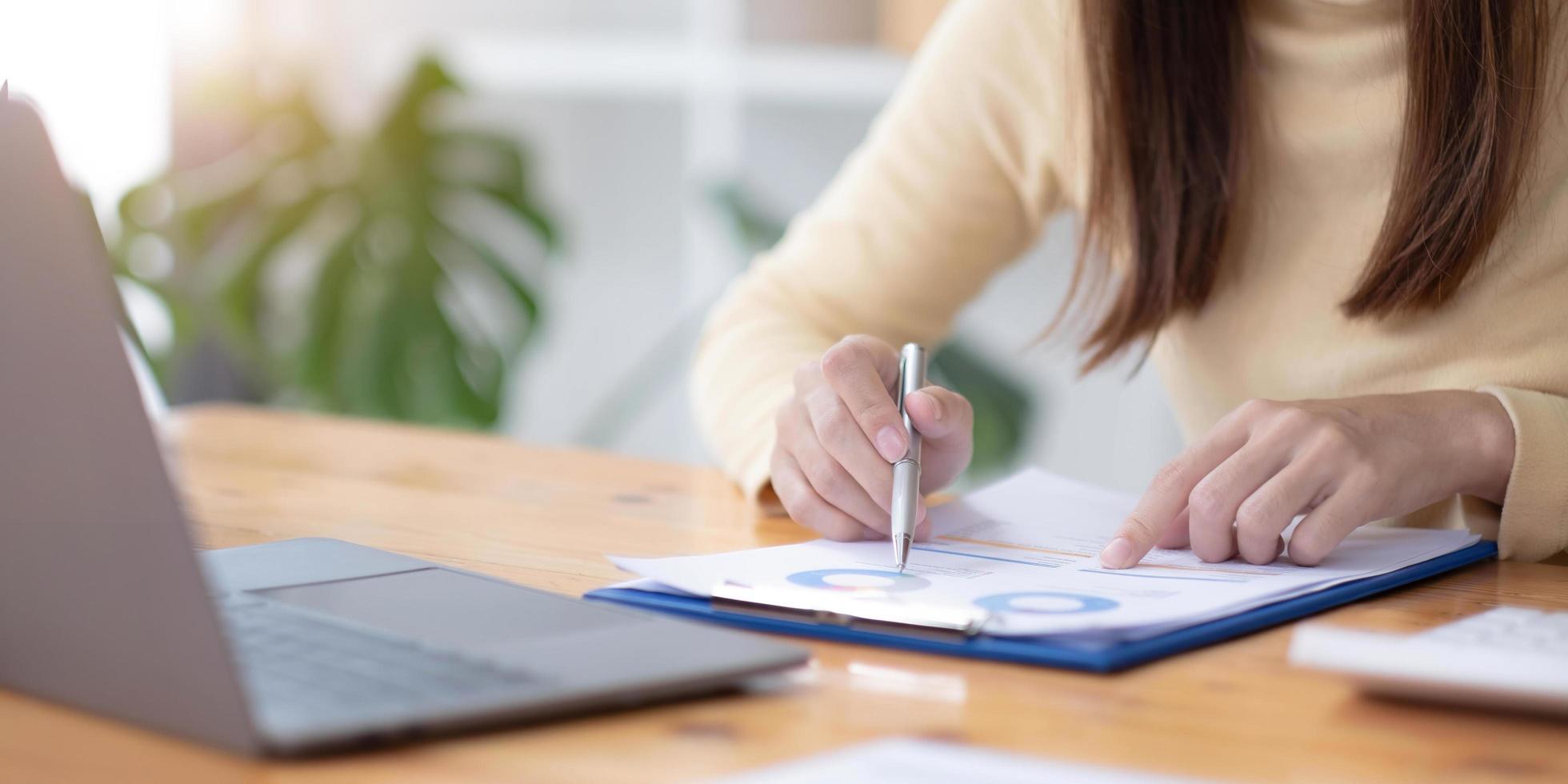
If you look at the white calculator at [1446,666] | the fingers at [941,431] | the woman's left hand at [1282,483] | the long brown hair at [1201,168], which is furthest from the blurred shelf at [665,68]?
the white calculator at [1446,666]

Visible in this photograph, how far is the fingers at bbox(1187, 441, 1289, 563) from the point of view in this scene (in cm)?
72

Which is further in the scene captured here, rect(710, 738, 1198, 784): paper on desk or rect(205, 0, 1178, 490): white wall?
rect(205, 0, 1178, 490): white wall

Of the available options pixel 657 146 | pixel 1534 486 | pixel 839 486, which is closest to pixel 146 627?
pixel 839 486

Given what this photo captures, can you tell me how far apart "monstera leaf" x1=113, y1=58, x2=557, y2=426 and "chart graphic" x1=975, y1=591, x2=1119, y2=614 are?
1.69 m

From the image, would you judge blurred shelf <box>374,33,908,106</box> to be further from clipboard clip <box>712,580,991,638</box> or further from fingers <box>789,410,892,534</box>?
clipboard clip <box>712,580,991,638</box>

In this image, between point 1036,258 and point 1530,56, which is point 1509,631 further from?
point 1036,258

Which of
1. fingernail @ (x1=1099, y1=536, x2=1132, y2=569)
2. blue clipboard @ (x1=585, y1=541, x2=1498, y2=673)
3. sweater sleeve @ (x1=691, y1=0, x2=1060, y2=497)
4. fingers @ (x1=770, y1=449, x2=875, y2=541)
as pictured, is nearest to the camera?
blue clipboard @ (x1=585, y1=541, x2=1498, y2=673)

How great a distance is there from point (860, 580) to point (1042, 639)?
12cm

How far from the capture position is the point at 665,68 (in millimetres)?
2340

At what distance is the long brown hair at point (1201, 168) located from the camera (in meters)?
0.92

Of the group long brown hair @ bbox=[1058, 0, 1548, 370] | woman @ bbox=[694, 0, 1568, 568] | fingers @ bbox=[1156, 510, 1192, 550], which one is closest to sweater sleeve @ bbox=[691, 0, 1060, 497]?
woman @ bbox=[694, 0, 1568, 568]

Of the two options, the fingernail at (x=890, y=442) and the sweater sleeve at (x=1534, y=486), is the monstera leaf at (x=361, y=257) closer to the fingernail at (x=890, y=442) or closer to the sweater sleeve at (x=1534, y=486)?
the fingernail at (x=890, y=442)

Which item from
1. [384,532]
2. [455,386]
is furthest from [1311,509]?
[455,386]

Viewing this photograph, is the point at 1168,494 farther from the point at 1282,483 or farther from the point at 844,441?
the point at 844,441
